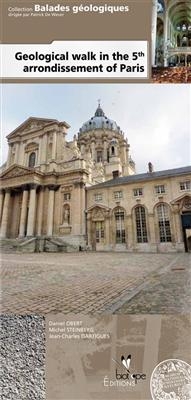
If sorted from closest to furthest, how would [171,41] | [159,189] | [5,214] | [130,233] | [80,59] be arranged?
[80,59] < [171,41] < [130,233] < [159,189] < [5,214]

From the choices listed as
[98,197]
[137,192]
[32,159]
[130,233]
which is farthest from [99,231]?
[32,159]

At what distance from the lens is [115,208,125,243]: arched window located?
6004 millimetres

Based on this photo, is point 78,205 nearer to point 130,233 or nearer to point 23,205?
point 130,233

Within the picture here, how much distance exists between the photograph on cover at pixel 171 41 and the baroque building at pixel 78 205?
2.21m

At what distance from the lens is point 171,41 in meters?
2.63

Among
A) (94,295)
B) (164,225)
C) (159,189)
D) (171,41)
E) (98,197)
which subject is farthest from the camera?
(98,197)

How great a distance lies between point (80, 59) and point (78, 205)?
20.0ft

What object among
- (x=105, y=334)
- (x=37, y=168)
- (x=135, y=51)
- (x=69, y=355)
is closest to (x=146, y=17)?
(x=135, y=51)

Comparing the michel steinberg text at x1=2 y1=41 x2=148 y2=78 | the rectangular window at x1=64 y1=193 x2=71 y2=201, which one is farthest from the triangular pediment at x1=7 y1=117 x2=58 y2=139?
the rectangular window at x1=64 y1=193 x2=71 y2=201

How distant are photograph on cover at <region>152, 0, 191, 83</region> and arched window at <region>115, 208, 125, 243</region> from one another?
4.18m

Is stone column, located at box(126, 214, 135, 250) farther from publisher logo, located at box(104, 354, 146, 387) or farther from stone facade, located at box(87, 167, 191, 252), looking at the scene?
publisher logo, located at box(104, 354, 146, 387)

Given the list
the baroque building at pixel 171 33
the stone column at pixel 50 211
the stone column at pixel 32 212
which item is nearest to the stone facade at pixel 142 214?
the stone column at pixel 50 211

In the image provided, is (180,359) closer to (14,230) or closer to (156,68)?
(156,68)

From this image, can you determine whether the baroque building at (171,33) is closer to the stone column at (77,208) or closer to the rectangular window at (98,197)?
the stone column at (77,208)
